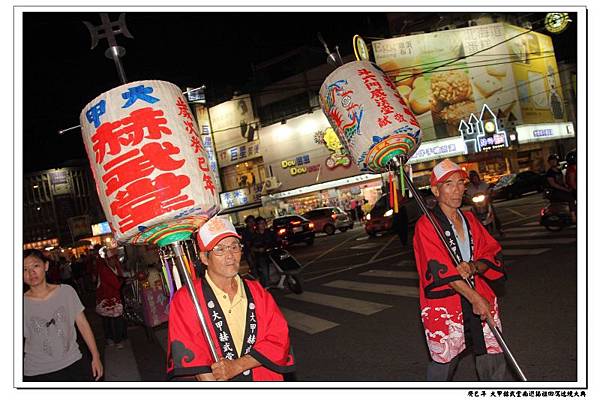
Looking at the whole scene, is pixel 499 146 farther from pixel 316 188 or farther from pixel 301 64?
pixel 301 64

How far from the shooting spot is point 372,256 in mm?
12438

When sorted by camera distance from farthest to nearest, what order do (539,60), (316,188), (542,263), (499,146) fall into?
1. (539,60)
2. (316,188)
3. (499,146)
4. (542,263)

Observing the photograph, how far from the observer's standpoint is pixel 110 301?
24.0ft

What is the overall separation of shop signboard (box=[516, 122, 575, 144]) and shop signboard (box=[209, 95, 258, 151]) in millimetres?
18909

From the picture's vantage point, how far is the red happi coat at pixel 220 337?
2600mm

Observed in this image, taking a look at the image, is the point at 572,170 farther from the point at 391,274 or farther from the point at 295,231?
the point at 295,231

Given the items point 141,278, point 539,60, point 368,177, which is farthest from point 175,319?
point 539,60

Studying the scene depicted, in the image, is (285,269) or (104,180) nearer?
(104,180)

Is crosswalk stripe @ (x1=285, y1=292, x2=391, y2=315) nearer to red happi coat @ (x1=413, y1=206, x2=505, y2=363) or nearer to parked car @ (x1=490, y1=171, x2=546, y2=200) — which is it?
red happi coat @ (x1=413, y1=206, x2=505, y2=363)

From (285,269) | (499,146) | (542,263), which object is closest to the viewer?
(542,263)

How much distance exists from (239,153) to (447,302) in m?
33.4

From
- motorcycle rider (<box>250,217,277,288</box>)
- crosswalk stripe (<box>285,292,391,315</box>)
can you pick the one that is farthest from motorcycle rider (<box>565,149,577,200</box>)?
motorcycle rider (<box>250,217,277,288</box>)

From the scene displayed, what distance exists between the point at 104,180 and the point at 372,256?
10366 mm

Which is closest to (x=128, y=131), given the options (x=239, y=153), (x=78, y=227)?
(x=239, y=153)
